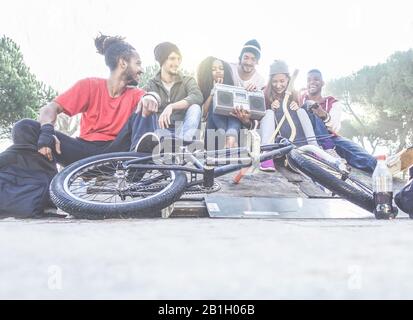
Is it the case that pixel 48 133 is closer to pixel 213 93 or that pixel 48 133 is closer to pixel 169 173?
pixel 169 173

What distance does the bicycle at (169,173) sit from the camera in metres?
2.67

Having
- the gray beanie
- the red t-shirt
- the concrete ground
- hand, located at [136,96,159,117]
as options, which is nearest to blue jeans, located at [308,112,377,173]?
the gray beanie

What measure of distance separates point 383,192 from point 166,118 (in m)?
1.70

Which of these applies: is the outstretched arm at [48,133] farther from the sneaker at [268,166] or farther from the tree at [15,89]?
the tree at [15,89]

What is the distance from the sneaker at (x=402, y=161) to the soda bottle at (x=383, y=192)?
51cm

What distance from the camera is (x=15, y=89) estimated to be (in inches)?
210

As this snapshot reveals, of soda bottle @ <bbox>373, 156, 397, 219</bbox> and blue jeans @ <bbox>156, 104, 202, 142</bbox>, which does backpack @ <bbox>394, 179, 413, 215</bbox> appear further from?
blue jeans @ <bbox>156, 104, 202, 142</bbox>

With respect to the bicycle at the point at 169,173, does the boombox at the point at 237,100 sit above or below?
above

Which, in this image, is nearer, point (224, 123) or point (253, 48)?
point (224, 123)

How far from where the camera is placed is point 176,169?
2.69m

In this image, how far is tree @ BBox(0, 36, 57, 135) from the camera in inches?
206

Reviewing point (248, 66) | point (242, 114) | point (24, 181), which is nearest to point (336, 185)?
point (242, 114)

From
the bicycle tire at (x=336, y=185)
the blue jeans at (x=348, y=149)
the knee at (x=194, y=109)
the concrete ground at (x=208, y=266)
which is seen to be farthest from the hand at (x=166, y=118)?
the concrete ground at (x=208, y=266)

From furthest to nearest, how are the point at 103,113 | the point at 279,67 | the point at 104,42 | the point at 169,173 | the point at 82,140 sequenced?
the point at 279,67 → the point at 104,42 → the point at 103,113 → the point at 82,140 → the point at 169,173
